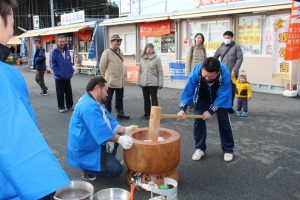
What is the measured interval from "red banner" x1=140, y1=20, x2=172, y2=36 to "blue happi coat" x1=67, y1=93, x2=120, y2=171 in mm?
10313

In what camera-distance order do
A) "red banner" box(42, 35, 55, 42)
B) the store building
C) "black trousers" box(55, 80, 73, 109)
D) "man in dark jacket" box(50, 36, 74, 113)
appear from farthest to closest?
"red banner" box(42, 35, 55, 42) < the store building < "black trousers" box(55, 80, 73, 109) < "man in dark jacket" box(50, 36, 74, 113)

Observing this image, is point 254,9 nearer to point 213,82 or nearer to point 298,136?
point 298,136

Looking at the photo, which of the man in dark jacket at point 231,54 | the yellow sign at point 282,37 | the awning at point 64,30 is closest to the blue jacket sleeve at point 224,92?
the man in dark jacket at point 231,54

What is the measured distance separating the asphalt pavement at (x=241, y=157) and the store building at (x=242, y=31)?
2.10 m

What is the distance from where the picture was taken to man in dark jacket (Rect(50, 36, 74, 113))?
319 inches

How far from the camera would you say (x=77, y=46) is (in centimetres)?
2066

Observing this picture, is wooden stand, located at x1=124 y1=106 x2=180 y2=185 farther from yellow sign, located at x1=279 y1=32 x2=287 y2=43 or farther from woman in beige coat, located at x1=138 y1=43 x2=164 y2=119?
yellow sign, located at x1=279 y1=32 x2=287 y2=43

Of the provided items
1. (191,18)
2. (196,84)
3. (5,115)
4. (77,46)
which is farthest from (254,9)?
(77,46)

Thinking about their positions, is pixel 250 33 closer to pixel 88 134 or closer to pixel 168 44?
pixel 168 44

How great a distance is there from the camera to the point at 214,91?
14.8ft

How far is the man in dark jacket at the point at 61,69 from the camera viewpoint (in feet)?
26.6

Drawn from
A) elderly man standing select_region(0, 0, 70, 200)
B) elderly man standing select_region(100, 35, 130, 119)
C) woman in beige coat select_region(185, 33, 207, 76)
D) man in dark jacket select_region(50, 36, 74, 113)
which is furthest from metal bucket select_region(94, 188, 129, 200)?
man in dark jacket select_region(50, 36, 74, 113)

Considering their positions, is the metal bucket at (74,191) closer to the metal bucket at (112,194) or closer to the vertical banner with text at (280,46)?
the metal bucket at (112,194)

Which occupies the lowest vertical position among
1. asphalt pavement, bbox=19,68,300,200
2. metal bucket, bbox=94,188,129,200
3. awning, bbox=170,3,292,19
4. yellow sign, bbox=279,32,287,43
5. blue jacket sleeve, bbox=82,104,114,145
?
asphalt pavement, bbox=19,68,300,200
